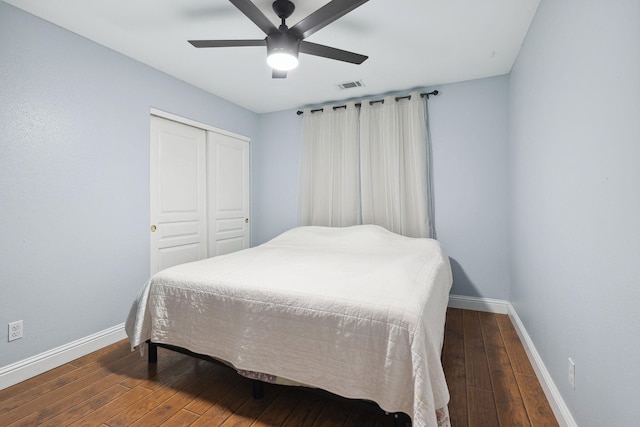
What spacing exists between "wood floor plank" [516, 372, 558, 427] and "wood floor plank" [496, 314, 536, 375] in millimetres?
89

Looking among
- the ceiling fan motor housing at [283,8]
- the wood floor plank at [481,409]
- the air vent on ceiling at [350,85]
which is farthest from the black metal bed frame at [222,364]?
the air vent on ceiling at [350,85]

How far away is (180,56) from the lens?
256 cm

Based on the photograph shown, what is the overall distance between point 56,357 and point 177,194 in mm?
1607

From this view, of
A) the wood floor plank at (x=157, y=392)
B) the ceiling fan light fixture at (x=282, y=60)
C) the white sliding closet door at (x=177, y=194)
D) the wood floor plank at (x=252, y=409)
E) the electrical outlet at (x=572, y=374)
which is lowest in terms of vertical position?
the wood floor plank at (x=252, y=409)

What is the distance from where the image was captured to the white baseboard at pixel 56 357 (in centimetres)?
186

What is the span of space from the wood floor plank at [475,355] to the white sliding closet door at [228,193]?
278 centimetres

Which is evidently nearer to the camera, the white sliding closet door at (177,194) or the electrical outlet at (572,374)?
the electrical outlet at (572,374)

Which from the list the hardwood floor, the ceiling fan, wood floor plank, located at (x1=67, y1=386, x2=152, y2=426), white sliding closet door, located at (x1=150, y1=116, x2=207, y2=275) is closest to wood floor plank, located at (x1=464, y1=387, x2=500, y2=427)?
the hardwood floor

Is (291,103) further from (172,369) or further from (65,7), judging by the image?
(172,369)

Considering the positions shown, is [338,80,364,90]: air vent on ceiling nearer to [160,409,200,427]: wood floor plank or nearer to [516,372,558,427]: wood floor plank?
[516,372,558,427]: wood floor plank

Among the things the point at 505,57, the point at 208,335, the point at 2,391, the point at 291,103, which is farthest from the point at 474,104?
the point at 2,391

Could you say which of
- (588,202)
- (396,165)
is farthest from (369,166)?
(588,202)

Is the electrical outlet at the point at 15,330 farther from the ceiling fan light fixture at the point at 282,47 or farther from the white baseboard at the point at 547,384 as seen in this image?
the white baseboard at the point at 547,384

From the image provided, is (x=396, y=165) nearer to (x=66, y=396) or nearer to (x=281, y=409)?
(x=281, y=409)
